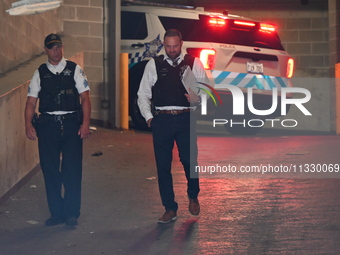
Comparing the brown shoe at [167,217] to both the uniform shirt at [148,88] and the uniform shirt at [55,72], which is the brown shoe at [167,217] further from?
the uniform shirt at [55,72]

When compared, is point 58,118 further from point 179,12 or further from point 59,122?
point 179,12

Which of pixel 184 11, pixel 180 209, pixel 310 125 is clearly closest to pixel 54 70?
pixel 180 209

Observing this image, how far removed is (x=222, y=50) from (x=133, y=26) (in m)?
2.25

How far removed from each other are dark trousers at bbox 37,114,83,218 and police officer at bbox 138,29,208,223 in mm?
716

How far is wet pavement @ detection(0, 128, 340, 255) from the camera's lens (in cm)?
→ 726

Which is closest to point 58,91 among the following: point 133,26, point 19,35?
point 19,35

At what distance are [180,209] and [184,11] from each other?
6208 mm

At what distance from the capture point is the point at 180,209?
8.84 meters

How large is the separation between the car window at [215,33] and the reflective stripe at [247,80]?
1.81ft

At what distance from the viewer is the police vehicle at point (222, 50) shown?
13734 millimetres

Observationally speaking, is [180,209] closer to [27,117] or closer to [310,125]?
[27,117]

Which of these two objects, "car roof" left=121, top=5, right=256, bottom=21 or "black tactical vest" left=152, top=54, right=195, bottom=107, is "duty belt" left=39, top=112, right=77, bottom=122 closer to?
"black tactical vest" left=152, top=54, right=195, bottom=107

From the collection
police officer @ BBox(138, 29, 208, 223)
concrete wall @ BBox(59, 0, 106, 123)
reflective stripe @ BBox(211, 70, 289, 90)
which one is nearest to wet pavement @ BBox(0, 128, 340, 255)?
police officer @ BBox(138, 29, 208, 223)

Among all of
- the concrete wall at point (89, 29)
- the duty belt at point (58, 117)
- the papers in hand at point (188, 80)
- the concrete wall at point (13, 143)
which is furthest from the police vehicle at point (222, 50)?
the duty belt at point (58, 117)
